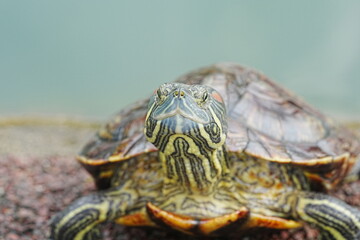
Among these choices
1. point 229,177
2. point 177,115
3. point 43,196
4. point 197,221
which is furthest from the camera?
point 43,196

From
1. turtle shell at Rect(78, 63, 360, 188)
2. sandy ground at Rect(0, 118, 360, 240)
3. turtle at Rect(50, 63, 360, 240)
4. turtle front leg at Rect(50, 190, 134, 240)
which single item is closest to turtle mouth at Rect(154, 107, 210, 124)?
turtle at Rect(50, 63, 360, 240)

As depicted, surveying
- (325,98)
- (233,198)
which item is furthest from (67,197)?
(325,98)

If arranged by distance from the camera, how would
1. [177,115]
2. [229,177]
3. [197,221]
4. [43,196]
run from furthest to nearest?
[43,196]
[229,177]
[197,221]
[177,115]

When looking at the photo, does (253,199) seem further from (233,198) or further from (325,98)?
(325,98)

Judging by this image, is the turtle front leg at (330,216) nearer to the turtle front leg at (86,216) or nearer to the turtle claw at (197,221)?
the turtle claw at (197,221)

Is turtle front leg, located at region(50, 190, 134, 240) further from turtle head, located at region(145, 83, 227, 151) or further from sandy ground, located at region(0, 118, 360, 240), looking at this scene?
turtle head, located at region(145, 83, 227, 151)

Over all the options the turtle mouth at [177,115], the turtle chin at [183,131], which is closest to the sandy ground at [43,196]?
the turtle chin at [183,131]

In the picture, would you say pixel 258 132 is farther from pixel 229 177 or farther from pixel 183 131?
pixel 183 131

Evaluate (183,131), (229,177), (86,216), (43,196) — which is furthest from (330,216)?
(43,196)
